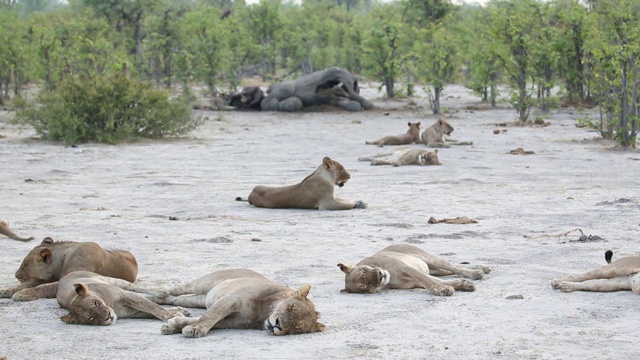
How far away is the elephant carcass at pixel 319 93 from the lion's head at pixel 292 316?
75.5 ft

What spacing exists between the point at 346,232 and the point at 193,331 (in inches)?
173

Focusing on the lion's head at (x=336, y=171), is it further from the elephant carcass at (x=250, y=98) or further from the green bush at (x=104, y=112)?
the elephant carcass at (x=250, y=98)

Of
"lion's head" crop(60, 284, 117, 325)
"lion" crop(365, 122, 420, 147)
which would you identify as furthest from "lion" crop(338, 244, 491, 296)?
"lion" crop(365, 122, 420, 147)

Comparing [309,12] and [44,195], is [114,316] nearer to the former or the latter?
[44,195]

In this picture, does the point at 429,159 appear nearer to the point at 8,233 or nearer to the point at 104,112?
the point at 104,112

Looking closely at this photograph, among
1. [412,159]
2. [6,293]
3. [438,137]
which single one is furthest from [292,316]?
[438,137]

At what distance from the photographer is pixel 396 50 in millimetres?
32844

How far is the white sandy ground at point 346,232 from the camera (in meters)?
6.03

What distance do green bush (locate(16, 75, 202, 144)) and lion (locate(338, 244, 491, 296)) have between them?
13.2 m

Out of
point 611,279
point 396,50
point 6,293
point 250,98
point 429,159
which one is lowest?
point 429,159

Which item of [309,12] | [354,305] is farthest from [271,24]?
[354,305]

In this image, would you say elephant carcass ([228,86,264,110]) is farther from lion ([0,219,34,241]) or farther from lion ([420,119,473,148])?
lion ([0,219,34,241])

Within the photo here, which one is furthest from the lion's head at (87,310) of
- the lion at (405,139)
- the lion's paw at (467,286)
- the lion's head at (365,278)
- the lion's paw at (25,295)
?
the lion at (405,139)

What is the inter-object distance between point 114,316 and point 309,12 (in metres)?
54.4
